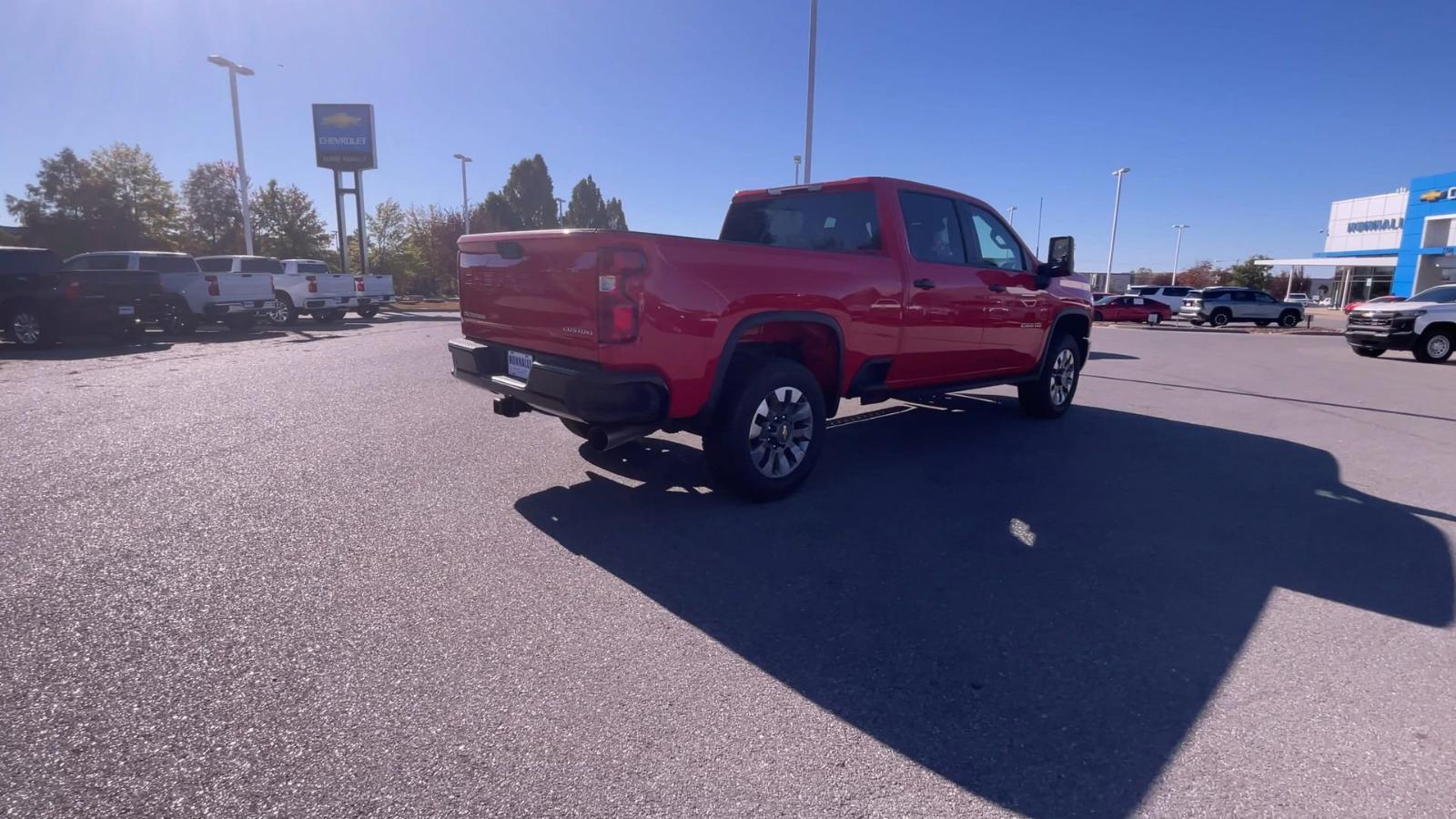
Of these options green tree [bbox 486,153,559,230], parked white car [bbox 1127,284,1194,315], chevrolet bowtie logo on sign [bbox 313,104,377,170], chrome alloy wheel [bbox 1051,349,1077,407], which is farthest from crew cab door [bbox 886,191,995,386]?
green tree [bbox 486,153,559,230]

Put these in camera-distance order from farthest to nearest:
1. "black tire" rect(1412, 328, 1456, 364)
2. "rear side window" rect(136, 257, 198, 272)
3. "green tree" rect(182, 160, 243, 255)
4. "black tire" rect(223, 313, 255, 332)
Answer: "green tree" rect(182, 160, 243, 255)
"black tire" rect(223, 313, 255, 332)
"rear side window" rect(136, 257, 198, 272)
"black tire" rect(1412, 328, 1456, 364)

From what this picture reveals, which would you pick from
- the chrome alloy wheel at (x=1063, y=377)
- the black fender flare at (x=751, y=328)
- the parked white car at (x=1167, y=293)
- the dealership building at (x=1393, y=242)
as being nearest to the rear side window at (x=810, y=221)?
the black fender flare at (x=751, y=328)

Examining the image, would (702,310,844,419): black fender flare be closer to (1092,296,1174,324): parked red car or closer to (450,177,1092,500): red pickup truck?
(450,177,1092,500): red pickup truck

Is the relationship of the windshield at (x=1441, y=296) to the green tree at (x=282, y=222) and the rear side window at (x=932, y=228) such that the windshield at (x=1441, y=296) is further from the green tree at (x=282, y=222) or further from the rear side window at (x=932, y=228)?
the green tree at (x=282, y=222)

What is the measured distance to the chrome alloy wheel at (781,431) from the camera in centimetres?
471

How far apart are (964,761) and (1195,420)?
731cm

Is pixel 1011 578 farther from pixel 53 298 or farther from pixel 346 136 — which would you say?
pixel 346 136

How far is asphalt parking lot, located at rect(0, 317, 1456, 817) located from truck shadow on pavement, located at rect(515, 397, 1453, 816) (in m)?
0.02

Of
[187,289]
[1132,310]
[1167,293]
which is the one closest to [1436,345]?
[1132,310]

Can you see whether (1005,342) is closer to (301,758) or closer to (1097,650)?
(1097,650)

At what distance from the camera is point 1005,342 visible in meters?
6.86

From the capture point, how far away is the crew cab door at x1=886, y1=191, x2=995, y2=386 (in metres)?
5.68

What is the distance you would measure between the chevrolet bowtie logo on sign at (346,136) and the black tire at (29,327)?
25944 mm

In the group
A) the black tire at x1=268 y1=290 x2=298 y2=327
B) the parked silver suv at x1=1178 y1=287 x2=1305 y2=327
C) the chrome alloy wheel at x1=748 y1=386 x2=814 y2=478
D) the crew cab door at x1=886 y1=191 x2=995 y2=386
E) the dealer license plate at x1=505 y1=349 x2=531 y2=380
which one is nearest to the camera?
the dealer license plate at x1=505 y1=349 x2=531 y2=380
